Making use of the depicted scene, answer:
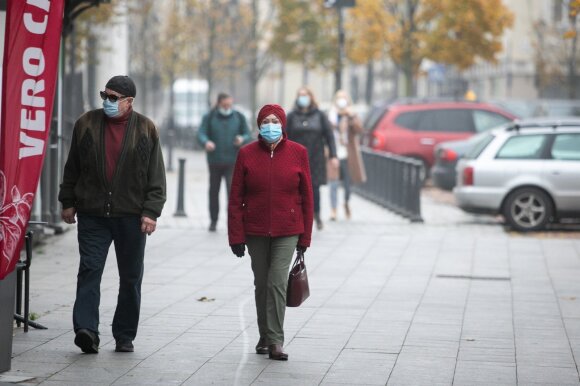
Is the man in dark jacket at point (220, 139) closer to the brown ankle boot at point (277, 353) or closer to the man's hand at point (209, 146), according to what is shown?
→ the man's hand at point (209, 146)

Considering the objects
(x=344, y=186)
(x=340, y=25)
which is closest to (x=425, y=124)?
(x=340, y=25)

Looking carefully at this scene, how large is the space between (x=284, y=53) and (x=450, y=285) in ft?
128

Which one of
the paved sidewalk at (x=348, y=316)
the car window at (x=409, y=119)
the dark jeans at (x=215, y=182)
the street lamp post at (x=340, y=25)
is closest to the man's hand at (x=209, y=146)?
the dark jeans at (x=215, y=182)

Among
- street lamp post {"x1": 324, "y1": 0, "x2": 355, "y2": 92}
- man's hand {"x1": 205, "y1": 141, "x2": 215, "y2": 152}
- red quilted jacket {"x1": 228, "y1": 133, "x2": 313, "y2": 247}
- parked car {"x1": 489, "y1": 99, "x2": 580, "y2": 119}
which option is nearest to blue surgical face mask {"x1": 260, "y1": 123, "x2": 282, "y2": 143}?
red quilted jacket {"x1": 228, "y1": 133, "x2": 313, "y2": 247}

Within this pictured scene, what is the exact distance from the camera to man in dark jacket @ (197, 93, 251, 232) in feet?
56.5

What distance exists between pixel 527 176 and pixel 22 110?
12.4m

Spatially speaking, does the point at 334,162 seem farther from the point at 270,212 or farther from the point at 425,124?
the point at 425,124

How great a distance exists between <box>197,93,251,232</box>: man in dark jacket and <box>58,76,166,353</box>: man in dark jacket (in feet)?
27.8

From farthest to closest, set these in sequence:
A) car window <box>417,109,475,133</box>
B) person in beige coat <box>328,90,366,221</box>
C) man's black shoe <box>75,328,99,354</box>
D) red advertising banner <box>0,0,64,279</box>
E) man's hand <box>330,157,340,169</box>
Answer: car window <box>417,109,475,133</box>
person in beige coat <box>328,90,366,221</box>
man's hand <box>330,157,340,169</box>
man's black shoe <box>75,328,99,354</box>
red advertising banner <box>0,0,64,279</box>

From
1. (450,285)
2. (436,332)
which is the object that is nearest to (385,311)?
(436,332)

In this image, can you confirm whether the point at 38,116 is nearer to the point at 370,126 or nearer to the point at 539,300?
the point at 539,300

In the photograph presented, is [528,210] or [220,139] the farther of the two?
[528,210]

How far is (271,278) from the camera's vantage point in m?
8.69

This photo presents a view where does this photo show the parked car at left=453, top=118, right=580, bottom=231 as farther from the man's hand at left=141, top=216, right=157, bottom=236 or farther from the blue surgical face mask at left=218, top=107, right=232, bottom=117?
the man's hand at left=141, top=216, right=157, bottom=236
